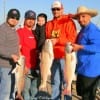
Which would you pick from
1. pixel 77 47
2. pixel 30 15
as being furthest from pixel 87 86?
pixel 30 15

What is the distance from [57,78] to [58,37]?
2.68 feet

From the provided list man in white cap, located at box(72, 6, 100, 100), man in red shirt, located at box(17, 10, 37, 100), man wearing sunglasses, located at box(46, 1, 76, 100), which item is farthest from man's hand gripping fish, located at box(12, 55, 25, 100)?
man in white cap, located at box(72, 6, 100, 100)

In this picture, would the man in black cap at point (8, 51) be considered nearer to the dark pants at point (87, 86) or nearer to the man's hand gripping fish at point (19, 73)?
the man's hand gripping fish at point (19, 73)

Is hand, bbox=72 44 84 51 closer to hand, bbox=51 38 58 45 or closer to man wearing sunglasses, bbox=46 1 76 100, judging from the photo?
man wearing sunglasses, bbox=46 1 76 100

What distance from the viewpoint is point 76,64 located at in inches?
352

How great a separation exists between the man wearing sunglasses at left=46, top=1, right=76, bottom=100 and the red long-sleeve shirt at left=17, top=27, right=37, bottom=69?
0.48 m

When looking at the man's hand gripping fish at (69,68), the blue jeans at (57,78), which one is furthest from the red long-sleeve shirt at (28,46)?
→ the man's hand gripping fish at (69,68)

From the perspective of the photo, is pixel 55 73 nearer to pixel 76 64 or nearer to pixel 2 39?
pixel 76 64

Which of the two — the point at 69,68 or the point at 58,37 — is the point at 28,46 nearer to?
the point at 58,37

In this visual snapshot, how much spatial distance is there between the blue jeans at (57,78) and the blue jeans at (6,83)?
81cm

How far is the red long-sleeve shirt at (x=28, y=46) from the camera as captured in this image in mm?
9812

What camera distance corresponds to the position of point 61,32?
30.3 feet

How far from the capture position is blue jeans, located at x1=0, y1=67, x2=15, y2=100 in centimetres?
905

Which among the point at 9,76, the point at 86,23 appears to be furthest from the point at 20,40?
the point at 86,23
